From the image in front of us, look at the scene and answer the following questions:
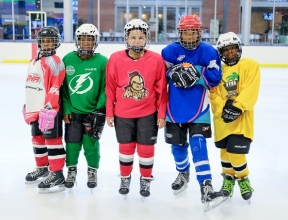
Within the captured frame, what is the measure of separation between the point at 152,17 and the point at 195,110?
10321 millimetres

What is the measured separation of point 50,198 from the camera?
2.46 m

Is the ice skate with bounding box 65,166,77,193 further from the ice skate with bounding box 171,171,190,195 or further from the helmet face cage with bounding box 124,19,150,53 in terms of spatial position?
the helmet face cage with bounding box 124,19,150,53

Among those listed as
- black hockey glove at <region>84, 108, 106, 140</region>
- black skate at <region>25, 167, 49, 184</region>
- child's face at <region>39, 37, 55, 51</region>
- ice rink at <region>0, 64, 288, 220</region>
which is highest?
child's face at <region>39, 37, 55, 51</region>

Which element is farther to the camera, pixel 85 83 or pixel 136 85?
pixel 85 83

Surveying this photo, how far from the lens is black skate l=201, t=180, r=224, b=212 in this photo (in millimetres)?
2207

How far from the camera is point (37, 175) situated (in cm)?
274

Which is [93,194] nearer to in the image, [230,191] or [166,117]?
[166,117]

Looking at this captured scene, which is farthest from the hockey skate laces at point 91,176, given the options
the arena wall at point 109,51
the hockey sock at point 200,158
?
the arena wall at point 109,51

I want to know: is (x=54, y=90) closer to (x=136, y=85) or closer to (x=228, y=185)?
(x=136, y=85)

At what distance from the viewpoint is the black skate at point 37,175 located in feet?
8.90

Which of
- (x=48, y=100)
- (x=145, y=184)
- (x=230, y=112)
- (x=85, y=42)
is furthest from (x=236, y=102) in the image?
(x=48, y=100)

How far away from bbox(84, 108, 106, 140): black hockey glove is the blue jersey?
1.26 ft

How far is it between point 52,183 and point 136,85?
2.56 feet

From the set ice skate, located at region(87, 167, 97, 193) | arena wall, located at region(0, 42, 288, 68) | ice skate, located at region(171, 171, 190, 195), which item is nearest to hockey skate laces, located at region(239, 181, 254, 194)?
ice skate, located at region(171, 171, 190, 195)
